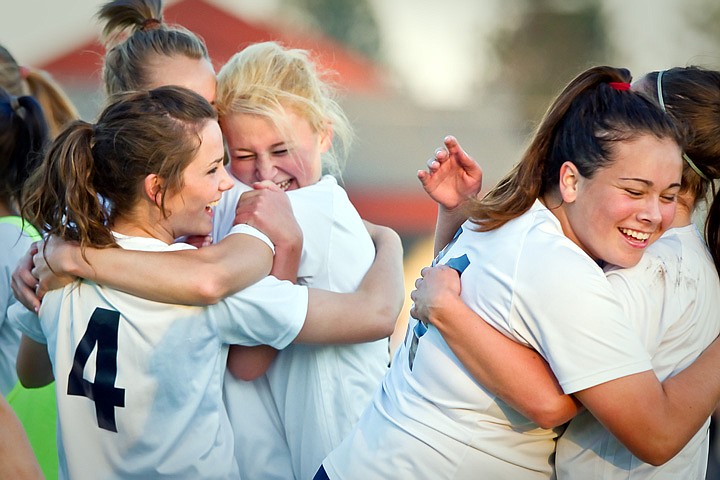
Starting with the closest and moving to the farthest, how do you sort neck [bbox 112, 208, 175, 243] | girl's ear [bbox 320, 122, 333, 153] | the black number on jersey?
the black number on jersey, neck [bbox 112, 208, 175, 243], girl's ear [bbox 320, 122, 333, 153]

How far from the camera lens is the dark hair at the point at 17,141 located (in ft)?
9.62

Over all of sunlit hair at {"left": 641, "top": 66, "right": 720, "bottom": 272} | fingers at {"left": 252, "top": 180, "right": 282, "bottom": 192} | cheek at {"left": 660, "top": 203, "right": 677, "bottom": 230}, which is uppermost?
sunlit hair at {"left": 641, "top": 66, "right": 720, "bottom": 272}

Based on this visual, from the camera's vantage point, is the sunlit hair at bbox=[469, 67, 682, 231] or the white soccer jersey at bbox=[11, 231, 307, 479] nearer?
the sunlit hair at bbox=[469, 67, 682, 231]

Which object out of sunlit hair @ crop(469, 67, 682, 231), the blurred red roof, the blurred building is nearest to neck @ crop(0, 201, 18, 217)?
sunlit hair @ crop(469, 67, 682, 231)

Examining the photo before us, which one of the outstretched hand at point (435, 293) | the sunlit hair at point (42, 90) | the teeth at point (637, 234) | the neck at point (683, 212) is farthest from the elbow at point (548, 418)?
the sunlit hair at point (42, 90)

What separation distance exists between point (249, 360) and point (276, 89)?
74 cm

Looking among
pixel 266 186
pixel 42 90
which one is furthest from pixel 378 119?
pixel 266 186

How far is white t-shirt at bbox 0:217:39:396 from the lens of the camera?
279cm

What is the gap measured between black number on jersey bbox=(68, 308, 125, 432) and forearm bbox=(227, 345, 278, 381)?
0.99ft

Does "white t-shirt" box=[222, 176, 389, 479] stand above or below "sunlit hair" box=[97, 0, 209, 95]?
below

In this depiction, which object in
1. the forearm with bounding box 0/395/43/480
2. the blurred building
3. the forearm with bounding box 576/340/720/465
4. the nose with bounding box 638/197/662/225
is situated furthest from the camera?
the blurred building

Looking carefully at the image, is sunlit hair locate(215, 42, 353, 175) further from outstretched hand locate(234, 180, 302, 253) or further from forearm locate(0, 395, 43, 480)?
forearm locate(0, 395, 43, 480)

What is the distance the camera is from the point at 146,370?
2.15m

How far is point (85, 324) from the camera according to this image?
7.09ft
